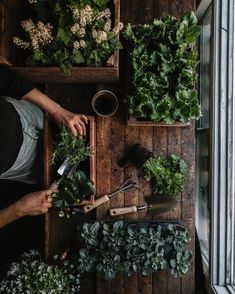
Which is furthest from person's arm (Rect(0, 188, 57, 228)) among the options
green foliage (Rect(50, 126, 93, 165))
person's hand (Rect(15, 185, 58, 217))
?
green foliage (Rect(50, 126, 93, 165))

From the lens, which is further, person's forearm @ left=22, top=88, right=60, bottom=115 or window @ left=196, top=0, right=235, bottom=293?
window @ left=196, top=0, right=235, bottom=293

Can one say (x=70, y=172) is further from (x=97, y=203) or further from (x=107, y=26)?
(x=107, y=26)

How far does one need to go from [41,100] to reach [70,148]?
317mm

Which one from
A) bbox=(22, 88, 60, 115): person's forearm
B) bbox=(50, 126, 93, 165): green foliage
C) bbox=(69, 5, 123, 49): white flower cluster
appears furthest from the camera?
bbox=(50, 126, 93, 165): green foliage

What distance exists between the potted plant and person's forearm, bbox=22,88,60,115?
0.43 ft

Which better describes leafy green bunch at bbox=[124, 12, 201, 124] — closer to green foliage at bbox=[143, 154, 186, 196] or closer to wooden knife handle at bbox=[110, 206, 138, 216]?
green foliage at bbox=[143, 154, 186, 196]

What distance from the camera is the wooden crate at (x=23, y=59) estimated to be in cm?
206

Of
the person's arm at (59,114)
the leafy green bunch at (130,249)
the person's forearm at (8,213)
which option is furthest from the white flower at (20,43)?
the leafy green bunch at (130,249)

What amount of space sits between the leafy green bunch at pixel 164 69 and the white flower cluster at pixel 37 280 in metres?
1.07

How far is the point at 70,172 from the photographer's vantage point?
88.0 inches

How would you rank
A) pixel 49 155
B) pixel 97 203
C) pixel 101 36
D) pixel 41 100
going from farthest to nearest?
pixel 97 203 < pixel 49 155 < pixel 41 100 < pixel 101 36

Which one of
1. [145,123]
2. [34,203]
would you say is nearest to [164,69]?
[145,123]

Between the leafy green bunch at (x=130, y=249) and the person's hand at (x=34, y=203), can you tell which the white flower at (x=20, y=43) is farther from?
the leafy green bunch at (x=130, y=249)

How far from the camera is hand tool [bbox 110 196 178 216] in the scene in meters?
2.37
